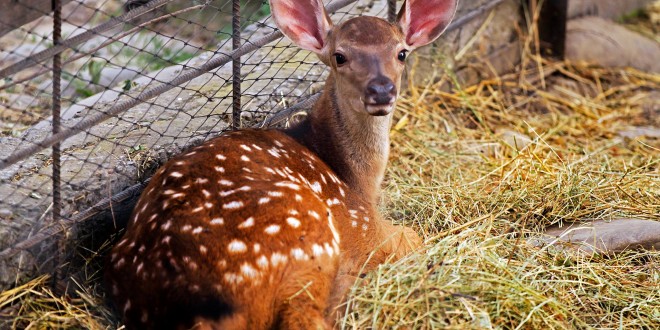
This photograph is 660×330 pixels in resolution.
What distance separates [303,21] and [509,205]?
1.59 m

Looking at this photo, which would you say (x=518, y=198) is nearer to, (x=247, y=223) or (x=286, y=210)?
(x=286, y=210)

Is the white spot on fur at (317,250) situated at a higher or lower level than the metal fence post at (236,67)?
lower

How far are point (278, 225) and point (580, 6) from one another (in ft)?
18.0

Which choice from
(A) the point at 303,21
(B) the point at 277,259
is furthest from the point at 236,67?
(B) the point at 277,259

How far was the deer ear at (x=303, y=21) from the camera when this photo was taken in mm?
4840

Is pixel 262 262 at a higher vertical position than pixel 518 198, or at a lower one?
higher

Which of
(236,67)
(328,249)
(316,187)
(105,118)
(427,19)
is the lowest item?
(328,249)

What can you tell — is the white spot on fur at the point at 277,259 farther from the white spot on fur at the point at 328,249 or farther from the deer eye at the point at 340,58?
the deer eye at the point at 340,58

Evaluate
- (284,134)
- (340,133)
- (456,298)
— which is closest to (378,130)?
(340,133)

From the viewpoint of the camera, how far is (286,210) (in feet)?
13.0

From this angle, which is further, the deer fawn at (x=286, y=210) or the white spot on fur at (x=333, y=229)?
the white spot on fur at (x=333, y=229)

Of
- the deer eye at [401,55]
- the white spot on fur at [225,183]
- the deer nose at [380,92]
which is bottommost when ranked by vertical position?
the white spot on fur at [225,183]

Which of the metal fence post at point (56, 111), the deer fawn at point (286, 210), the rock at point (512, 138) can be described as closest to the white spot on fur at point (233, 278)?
the deer fawn at point (286, 210)

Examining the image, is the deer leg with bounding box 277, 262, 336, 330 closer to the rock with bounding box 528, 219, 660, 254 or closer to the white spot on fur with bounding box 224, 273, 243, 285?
the white spot on fur with bounding box 224, 273, 243, 285
